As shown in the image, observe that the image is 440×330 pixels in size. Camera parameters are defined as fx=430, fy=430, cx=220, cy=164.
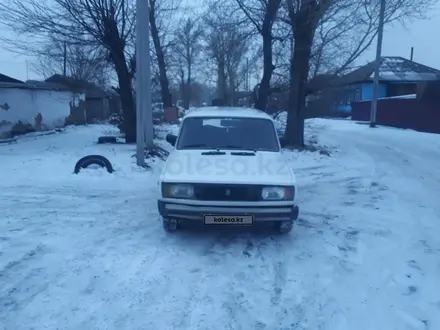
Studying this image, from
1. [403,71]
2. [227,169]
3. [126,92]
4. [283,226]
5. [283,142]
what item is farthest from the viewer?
[403,71]

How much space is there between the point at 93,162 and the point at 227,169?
19.6 feet

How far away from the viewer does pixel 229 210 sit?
5383mm

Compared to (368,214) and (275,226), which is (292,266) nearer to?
(275,226)

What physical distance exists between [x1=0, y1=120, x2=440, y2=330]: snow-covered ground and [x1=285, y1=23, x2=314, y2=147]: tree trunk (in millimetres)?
7043

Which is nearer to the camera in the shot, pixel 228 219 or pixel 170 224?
pixel 228 219

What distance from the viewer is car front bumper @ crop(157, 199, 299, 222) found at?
5.38m

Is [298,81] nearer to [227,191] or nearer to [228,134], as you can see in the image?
[228,134]

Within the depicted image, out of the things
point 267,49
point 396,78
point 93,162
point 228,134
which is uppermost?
point 396,78

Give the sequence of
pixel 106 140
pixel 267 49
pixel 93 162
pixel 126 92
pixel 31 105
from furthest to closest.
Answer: pixel 31 105, pixel 267 49, pixel 106 140, pixel 126 92, pixel 93 162

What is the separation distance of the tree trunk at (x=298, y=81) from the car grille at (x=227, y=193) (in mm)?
10548

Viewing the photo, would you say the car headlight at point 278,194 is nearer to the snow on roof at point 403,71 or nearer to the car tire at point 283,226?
the car tire at point 283,226

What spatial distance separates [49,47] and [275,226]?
1326 cm

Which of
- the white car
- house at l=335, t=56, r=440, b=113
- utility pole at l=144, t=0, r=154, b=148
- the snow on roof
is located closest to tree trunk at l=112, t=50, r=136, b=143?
utility pole at l=144, t=0, r=154, b=148

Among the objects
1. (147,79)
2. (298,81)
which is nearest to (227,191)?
(147,79)
